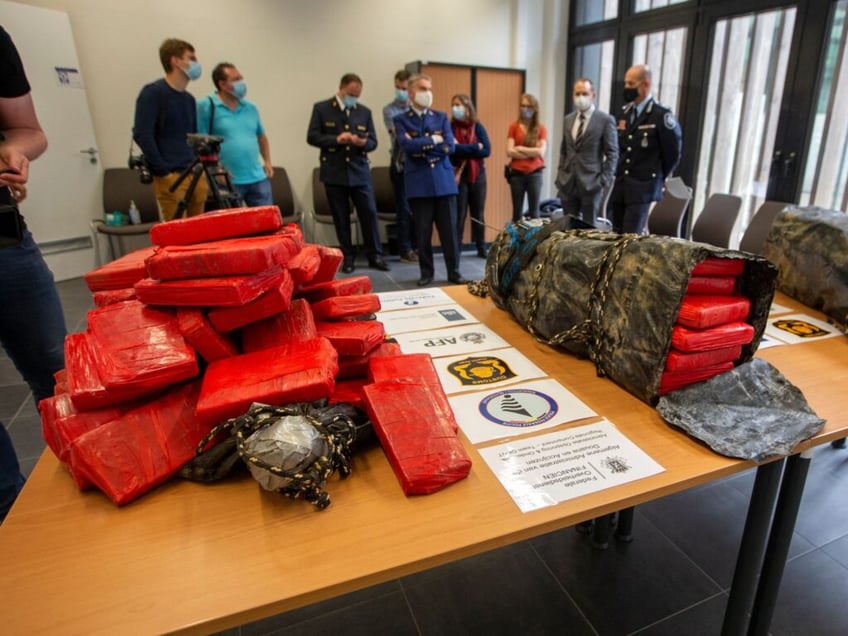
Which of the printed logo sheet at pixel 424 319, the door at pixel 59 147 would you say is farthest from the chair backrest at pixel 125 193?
the printed logo sheet at pixel 424 319

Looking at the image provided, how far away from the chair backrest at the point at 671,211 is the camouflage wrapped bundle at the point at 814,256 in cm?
169

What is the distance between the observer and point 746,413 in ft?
2.93

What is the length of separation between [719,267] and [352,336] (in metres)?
0.70

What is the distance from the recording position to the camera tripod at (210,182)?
8.90 feet

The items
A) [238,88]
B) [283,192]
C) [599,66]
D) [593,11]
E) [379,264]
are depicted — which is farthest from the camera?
[599,66]

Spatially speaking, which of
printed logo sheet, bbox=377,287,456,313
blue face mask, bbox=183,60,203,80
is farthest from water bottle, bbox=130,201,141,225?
printed logo sheet, bbox=377,287,456,313

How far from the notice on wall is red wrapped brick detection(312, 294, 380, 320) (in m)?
0.41

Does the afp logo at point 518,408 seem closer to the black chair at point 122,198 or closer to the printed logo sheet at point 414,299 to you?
the printed logo sheet at point 414,299

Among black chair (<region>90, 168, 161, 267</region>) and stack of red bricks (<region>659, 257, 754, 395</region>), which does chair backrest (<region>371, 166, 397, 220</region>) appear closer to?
black chair (<region>90, 168, 161, 267</region>)

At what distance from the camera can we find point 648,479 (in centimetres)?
77

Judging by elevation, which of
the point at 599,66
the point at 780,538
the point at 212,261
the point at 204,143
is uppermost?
Result: the point at 599,66

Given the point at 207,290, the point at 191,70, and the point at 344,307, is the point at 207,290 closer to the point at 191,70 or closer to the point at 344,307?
the point at 344,307

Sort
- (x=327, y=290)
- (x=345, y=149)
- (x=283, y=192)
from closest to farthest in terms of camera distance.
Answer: (x=327, y=290)
(x=345, y=149)
(x=283, y=192)

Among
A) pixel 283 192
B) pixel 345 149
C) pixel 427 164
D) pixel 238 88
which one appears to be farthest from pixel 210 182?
pixel 283 192
